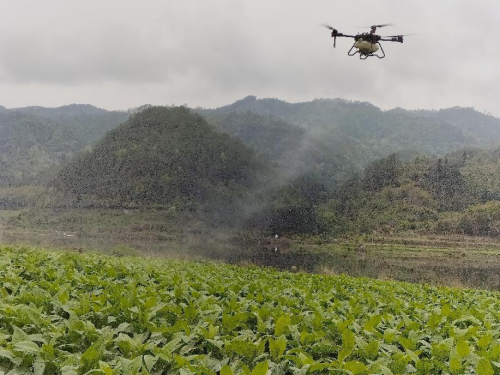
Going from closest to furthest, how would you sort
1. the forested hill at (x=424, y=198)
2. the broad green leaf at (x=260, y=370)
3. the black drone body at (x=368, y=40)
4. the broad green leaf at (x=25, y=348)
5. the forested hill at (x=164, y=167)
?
the broad green leaf at (x=260, y=370), the broad green leaf at (x=25, y=348), the black drone body at (x=368, y=40), the forested hill at (x=424, y=198), the forested hill at (x=164, y=167)

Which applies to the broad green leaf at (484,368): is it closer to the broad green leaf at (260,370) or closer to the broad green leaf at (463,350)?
the broad green leaf at (463,350)

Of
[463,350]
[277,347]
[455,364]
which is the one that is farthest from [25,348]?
[463,350]

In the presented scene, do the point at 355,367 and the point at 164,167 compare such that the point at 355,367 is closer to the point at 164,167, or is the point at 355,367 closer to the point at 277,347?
the point at 277,347

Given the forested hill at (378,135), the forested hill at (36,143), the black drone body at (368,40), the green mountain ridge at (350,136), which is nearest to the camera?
the black drone body at (368,40)

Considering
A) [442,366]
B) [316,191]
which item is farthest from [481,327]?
[316,191]

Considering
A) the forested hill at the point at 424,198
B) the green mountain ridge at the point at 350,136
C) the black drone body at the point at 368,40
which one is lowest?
the forested hill at the point at 424,198

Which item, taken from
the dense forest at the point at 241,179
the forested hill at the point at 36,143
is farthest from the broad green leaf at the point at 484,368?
the forested hill at the point at 36,143

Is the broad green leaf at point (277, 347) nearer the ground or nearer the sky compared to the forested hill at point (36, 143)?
nearer the ground
